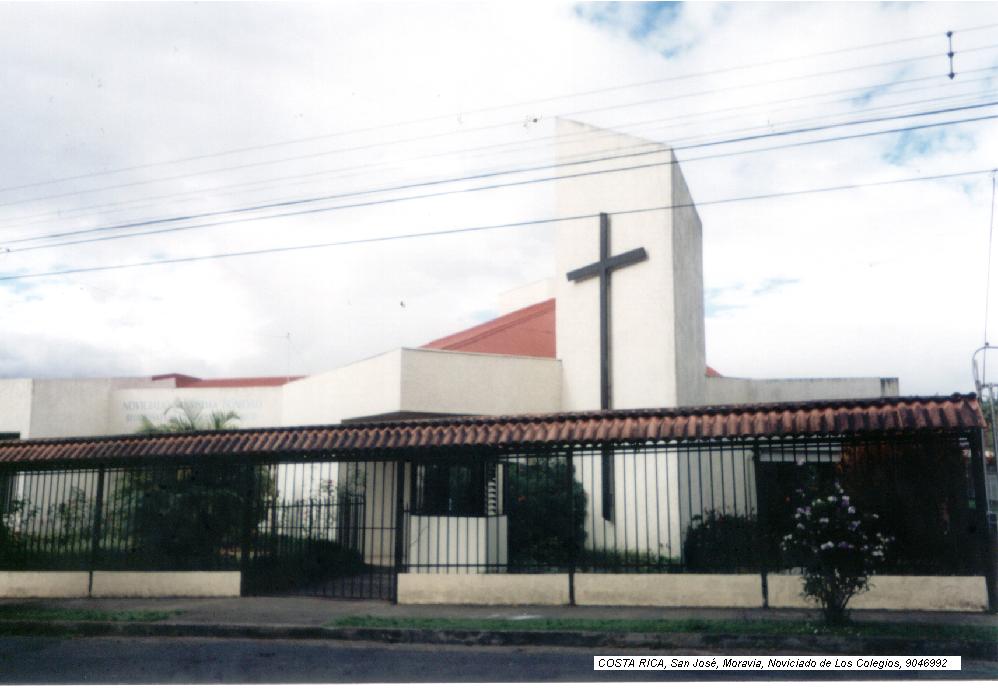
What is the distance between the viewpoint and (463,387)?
63.4ft

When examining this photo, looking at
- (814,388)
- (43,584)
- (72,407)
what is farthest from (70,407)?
(814,388)

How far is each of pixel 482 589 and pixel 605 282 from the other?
8.49m

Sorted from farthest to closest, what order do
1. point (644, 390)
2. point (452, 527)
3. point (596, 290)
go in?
point (596, 290), point (644, 390), point (452, 527)

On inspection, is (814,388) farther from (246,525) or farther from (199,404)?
(199,404)

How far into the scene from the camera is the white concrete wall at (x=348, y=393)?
1870 cm

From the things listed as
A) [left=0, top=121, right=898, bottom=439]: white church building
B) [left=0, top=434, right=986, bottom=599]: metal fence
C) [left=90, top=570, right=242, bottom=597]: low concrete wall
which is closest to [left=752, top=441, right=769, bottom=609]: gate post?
[left=0, top=434, right=986, bottom=599]: metal fence

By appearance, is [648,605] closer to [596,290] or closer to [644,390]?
[644,390]

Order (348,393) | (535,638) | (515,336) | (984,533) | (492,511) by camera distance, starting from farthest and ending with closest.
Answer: (515,336), (348,393), (492,511), (984,533), (535,638)

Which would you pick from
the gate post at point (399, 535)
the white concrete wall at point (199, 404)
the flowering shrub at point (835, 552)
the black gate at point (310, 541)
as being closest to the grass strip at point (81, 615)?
the black gate at point (310, 541)

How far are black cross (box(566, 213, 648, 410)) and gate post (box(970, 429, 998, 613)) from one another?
8471 millimetres

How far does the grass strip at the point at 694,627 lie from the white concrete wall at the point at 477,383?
8216 millimetres

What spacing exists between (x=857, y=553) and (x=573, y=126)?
507 inches

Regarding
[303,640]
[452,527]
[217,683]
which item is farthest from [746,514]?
[217,683]

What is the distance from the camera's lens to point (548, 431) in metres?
11.9
